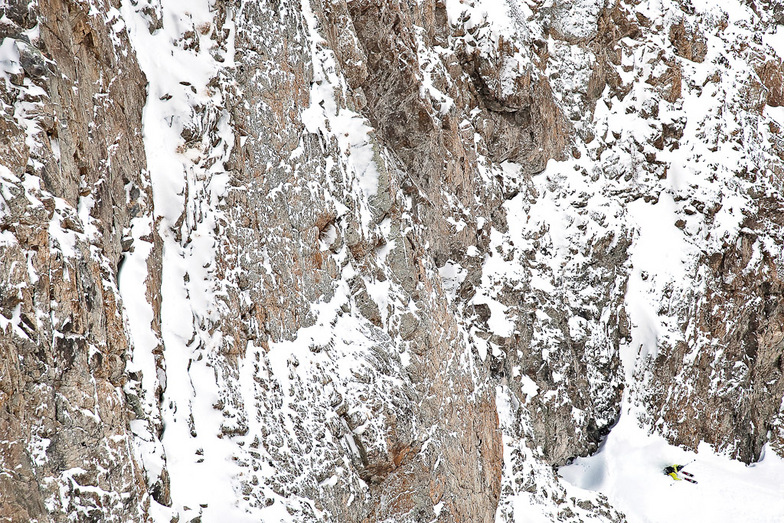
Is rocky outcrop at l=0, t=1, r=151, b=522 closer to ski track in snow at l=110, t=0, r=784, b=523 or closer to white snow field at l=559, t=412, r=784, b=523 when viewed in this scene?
ski track in snow at l=110, t=0, r=784, b=523

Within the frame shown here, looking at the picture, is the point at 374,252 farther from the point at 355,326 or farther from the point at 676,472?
the point at 676,472

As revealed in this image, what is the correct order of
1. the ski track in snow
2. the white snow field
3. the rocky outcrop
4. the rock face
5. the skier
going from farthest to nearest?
1. the skier
2. the white snow field
3. the ski track in snow
4. the rock face
5. the rocky outcrop

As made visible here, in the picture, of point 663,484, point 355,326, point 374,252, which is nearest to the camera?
point 355,326

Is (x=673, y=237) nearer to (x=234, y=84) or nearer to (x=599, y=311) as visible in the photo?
(x=599, y=311)

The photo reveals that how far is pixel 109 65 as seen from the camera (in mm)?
9188

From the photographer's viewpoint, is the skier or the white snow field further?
the skier

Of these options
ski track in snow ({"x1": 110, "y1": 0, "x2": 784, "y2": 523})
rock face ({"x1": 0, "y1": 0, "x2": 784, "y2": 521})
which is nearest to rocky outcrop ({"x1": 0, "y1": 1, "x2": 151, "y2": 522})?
rock face ({"x1": 0, "y1": 0, "x2": 784, "y2": 521})

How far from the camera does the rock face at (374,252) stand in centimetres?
742

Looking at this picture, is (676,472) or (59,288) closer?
(59,288)

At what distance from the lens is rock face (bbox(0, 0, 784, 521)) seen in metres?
7.42

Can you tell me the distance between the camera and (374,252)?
14000mm

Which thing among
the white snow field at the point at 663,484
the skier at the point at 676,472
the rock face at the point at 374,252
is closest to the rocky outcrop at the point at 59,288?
the rock face at the point at 374,252

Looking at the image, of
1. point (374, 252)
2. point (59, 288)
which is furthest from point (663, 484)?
point (59, 288)

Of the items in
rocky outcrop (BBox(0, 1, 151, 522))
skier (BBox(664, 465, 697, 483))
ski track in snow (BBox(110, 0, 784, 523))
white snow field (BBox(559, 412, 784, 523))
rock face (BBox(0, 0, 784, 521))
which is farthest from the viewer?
skier (BBox(664, 465, 697, 483))
